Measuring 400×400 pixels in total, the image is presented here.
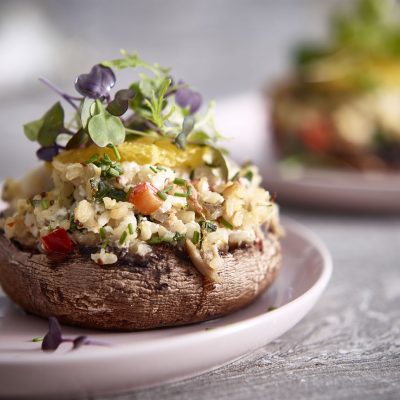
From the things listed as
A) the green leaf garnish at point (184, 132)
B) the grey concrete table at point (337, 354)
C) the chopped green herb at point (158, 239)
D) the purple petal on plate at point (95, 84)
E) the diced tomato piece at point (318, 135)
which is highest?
the purple petal on plate at point (95, 84)

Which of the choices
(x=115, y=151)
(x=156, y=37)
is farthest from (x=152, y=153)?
(x=156, y=37)

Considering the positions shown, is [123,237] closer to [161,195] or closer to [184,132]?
[161,195]

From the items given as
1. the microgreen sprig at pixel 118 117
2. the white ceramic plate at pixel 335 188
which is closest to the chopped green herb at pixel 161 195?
the microgreen sprig at pixel 118 117

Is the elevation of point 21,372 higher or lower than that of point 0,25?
lower

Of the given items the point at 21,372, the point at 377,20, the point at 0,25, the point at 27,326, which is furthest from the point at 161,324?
the point at 0,25

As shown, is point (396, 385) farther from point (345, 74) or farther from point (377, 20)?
point (377, 20)

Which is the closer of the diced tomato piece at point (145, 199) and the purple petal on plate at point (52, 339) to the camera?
the purple petal on plate at point (52, 339)

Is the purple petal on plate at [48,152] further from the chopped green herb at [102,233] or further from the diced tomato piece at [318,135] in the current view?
the diced tomato piece at [318,135]
